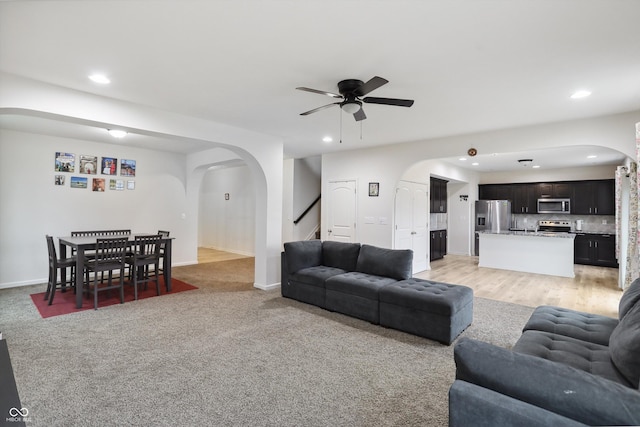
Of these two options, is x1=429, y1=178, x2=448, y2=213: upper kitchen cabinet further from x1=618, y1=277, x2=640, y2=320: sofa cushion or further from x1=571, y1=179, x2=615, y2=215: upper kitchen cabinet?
x1=618, y1=277, x2=640, y2=320: sofa cushion

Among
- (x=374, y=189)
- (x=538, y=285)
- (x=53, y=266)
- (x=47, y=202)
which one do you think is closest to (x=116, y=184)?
(x=47, y=202)

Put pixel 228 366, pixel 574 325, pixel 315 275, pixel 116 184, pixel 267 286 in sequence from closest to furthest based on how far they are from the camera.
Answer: pixel 574 325
pixel 228 366
pixel 315 275
pixel 267 286
pixel 116 184

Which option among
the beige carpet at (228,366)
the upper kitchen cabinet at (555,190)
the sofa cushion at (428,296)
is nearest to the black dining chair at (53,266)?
the beige carpet at (228,366)

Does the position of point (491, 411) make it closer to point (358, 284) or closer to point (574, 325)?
point (574, 325)

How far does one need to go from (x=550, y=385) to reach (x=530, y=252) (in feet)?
22.3

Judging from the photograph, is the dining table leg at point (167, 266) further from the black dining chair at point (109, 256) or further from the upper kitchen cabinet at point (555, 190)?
the upper kitchen cabinet at point (555, 190)

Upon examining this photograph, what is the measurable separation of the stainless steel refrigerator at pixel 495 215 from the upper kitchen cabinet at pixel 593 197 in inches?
62.4

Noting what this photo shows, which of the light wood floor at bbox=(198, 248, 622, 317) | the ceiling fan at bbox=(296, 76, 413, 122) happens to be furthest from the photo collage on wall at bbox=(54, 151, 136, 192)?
the ceiling fan at bbox=(296, 76, 413, 122)

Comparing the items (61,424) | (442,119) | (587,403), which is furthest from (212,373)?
(442,119)

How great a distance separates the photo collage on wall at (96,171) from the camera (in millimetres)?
5801

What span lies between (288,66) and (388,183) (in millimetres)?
3767

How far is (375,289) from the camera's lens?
3775mm

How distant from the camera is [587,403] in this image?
1224mm

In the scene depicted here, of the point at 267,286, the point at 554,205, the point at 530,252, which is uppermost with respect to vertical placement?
the point at 554,205
